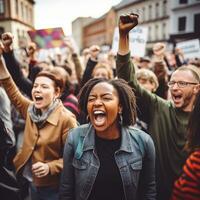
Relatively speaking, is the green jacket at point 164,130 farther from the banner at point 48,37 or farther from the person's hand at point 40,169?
the banner at point 48,37

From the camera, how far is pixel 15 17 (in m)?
38.8

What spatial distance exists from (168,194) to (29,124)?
1.44 metres

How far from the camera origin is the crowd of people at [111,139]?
219cm

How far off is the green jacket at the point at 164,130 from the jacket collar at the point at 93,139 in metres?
0.48

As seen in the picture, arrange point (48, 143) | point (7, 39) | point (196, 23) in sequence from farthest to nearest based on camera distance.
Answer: point (196, 23) → point (7, 39) → point (48, 143)

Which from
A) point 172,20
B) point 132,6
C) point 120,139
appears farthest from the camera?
point 132,6

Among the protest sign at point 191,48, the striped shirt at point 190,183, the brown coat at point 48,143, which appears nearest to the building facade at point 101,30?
the protest sign at point 191,48

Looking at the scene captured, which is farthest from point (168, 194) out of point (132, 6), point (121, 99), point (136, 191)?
point (132, 6)

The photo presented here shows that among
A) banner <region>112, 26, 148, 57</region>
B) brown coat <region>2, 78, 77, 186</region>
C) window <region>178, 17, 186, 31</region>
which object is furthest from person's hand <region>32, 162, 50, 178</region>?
window <region>178, 17, 186, 31</region>

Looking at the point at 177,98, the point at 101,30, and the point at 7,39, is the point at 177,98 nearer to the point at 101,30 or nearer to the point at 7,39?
the point at 7,39

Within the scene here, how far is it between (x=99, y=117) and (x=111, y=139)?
206 millimetres

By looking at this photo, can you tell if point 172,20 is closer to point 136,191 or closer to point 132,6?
point 132,6

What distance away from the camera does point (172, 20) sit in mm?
39906

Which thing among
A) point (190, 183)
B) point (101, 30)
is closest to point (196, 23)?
point (190, 183)
